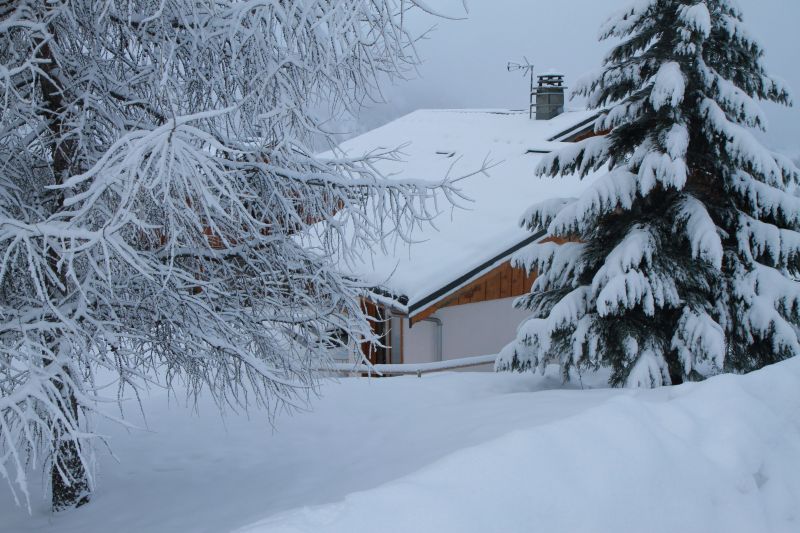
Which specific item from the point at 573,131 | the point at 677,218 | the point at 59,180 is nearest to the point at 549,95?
the point at 573,131

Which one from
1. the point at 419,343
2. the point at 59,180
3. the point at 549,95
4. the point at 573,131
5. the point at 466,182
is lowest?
the point at 419,343

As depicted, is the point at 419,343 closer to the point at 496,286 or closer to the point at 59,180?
the point at 496,286

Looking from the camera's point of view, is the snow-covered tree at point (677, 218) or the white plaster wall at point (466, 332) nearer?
the snow-covered tree at point (677, 218)

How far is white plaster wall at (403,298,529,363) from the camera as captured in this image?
11.7m

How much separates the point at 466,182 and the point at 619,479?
1157cm

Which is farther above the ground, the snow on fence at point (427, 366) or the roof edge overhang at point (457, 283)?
the roof edge overhang at point (457, 283)

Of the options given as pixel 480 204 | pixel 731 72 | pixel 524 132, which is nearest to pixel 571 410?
pixel 731 72

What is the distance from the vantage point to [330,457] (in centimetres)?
587

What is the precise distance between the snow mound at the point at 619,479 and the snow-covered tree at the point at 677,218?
2.86 m

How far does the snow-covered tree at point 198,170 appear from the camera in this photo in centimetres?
410

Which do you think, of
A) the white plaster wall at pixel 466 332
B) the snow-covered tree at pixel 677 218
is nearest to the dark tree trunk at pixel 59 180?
the snow-covered tree at pixel 677 218

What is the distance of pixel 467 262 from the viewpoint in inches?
417

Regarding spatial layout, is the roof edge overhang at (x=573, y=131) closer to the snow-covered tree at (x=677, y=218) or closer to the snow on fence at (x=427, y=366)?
Answer: the snow on fence at (x=427, y=366)

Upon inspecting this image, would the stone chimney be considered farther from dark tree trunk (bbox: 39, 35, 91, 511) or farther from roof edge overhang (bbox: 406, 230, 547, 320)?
dark tree trunk (bbox: 39, 35, 91, 511)
